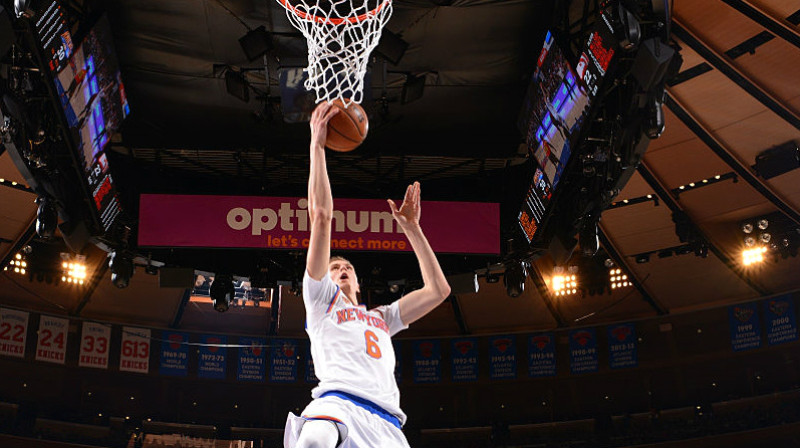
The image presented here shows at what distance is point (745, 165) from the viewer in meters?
13.5

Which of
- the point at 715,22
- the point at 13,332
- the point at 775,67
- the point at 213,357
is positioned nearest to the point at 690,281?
the point at 775,67

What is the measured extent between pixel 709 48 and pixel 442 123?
368 centimetres

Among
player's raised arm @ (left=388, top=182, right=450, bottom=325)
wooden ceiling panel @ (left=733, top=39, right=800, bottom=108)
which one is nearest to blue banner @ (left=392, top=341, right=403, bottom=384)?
wooden ceiling panel @ (left=733, top=39, right=800, bottom=108)

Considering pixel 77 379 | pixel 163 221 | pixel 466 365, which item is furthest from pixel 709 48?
pixel 77 379

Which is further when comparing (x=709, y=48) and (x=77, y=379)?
(x=77, y=379)

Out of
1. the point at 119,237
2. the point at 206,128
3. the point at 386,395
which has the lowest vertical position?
the point at 386,395

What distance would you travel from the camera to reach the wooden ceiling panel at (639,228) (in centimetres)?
1543

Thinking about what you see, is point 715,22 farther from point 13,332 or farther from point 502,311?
point 13,332

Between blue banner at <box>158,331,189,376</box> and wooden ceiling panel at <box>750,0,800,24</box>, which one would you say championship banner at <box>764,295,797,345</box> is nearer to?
wooden ceiling panel at <box>750,0,800,24</box>

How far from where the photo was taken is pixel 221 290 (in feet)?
40.6

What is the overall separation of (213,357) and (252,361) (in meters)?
0.94

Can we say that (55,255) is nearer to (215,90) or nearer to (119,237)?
(119,237)

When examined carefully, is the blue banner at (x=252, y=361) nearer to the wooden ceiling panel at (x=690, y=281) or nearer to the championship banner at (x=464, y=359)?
the championship banner at (x=464, y=359)

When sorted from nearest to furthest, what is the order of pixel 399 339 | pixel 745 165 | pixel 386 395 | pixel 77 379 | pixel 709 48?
pixel 386 395
pixel 709 48
pixel 745 165
pixel 77 379
pixel 399 339
